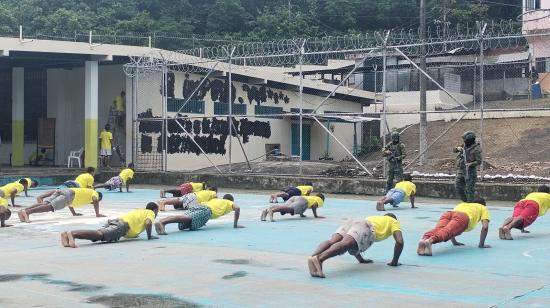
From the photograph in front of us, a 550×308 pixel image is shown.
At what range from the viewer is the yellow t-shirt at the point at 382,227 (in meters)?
9.09

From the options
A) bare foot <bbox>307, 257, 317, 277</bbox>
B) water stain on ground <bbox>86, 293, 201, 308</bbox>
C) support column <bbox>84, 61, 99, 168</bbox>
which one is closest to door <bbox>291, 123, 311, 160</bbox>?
support column <bbox>84, 61, 99, 168</bbox>

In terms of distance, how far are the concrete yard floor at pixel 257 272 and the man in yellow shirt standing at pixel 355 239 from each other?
0.59 ft

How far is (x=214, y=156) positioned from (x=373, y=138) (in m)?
10.0

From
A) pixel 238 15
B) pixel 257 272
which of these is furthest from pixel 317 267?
pixel 238 15

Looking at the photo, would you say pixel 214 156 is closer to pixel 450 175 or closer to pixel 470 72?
pixel 450 175

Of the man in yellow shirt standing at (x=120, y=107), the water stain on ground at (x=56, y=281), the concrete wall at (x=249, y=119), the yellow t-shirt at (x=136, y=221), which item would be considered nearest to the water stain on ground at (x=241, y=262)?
the water stain on ground at (x=56, y=281)

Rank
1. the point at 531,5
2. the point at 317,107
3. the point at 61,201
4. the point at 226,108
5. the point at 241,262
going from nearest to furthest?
the point at 241,262 → the point at 61,201 → the point at 317,107 → the point at 226,108 → the point at 531,5

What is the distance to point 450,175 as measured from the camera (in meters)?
21.9

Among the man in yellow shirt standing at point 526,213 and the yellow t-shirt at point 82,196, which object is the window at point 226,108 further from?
the man in yellow shirt standing at point 526,213

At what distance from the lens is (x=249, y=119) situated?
103 feet

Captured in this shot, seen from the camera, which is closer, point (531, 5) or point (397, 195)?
point (397, 195)

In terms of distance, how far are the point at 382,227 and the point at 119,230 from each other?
14.3ft

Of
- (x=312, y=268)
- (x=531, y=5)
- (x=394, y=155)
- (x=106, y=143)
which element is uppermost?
(x=531, y=5)

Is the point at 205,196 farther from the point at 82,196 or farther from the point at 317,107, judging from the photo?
the point at 317,107
